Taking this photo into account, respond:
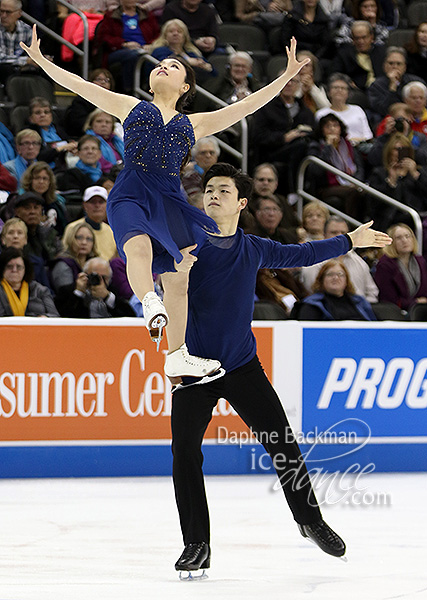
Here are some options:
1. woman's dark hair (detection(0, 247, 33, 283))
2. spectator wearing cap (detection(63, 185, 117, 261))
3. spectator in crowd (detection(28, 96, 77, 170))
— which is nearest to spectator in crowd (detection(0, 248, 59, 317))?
woman's dark hair (detection(0, 247, 33, 283))

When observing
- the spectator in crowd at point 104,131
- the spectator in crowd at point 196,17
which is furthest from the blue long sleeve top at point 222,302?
the spectator in crowd at point 196,17

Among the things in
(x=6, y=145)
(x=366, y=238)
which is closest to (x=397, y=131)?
(x=6, y=145)

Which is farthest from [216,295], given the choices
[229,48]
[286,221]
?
[229,48]

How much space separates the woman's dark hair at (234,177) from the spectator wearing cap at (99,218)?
3663mm

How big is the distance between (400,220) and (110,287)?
2.89m

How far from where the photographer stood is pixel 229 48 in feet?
33.1

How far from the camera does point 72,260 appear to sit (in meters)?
7.62

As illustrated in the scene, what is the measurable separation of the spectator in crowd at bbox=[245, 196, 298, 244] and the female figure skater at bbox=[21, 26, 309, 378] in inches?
157

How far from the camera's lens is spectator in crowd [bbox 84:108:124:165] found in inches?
345

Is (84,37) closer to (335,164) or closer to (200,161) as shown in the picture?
(200,161)

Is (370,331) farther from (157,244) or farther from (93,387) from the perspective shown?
(157,244)

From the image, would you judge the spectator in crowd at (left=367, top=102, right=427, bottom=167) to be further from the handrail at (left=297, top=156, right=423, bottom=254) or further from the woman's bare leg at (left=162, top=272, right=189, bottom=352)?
the woman's bare leg at (left=162, top=272, right=189, bottom=352)

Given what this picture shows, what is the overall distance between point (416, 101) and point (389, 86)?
378 millimetres

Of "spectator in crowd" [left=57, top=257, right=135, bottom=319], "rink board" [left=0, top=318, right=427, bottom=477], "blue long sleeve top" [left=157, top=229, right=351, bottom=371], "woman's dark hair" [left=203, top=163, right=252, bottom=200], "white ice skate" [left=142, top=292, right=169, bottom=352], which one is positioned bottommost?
"rink board" [left=0, top=318, right=427, bottom=477]
